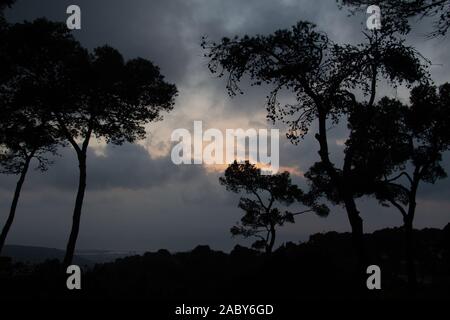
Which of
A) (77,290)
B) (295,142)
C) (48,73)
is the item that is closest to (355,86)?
(295,142)

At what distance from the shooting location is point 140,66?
23688 millimetres

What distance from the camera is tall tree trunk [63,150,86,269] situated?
20.1 metres

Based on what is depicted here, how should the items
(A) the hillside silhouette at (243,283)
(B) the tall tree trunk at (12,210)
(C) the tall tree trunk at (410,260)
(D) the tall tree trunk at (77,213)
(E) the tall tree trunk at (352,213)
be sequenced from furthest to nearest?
(B) the tall tree trunk at (12,210)
(C) the tall tree trunk at (410,260)
(D) the tall tree trunk at (77,213)
(A) the hillside silhouette at (243,283)
(E) the tall tree trunk at (352,213)

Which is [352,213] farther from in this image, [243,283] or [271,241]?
[271,241]

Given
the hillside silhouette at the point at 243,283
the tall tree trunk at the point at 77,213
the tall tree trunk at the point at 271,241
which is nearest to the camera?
the hillside silhouette at the point at 243,283

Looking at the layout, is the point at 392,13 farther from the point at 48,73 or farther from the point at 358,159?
the point at 48,73

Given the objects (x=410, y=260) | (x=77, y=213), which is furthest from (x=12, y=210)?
(x=410, y=260)

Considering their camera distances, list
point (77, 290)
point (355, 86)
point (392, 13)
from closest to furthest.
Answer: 1. point (392, 13)
2. point (355, 86)
3. point (77, 290)

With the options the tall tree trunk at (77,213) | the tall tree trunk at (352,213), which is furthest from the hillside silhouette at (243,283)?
the tall tree trunk at (77,213)

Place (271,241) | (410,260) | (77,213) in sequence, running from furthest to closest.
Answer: (271,241), (410,260), (77,213)

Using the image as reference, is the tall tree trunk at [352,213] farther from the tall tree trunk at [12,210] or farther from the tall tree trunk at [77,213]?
the tall tree trunk at [12,210]

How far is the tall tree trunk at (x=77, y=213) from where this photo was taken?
20062 millimetres

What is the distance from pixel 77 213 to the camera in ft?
67.5
